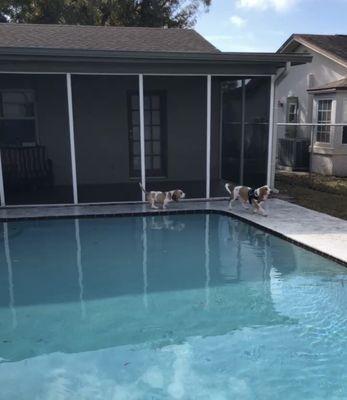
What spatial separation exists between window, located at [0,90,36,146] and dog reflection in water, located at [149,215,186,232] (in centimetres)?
402

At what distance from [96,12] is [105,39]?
10502 millimetres

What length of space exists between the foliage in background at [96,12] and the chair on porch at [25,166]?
484 inches

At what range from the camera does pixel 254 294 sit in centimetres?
445

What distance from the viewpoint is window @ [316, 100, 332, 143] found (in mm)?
12289

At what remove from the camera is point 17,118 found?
31.2 feet

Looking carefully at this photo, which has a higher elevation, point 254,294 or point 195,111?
point 195,111

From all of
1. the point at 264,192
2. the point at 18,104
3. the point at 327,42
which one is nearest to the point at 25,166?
the point at 18,104

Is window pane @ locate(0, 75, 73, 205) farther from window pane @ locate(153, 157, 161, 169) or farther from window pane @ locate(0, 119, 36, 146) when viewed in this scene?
window pane @ locate(153, 157, 161, 169)

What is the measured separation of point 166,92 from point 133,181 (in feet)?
7.22

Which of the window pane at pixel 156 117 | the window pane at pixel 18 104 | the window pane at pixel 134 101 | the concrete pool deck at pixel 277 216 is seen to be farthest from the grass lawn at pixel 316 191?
the window pane at pixel 18 104

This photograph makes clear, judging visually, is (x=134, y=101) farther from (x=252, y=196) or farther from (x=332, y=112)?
(x=332, y=112)

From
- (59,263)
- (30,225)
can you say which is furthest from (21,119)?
(59,263)

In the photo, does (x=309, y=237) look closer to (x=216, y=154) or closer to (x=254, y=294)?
(x=254, y=294)

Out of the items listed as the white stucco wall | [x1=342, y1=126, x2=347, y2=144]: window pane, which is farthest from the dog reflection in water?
[x1=342, y1=126, x2=347, y2=144]: window pane
